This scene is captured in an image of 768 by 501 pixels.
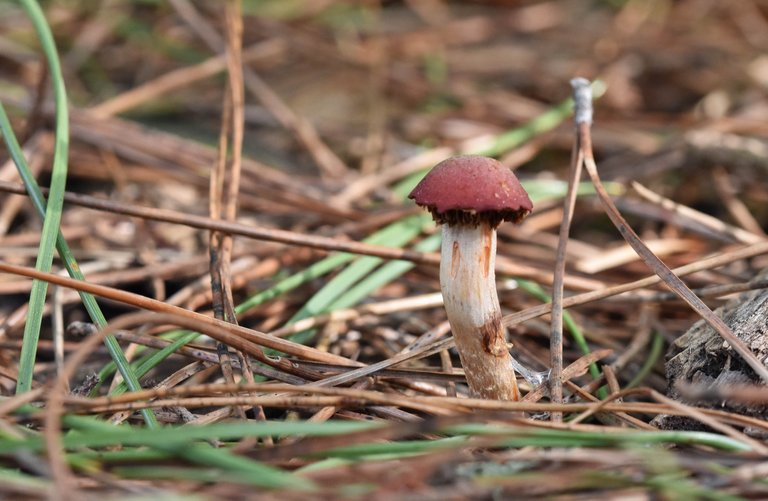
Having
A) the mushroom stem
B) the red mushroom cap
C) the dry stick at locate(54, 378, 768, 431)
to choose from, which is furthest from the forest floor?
the red mushroom cap

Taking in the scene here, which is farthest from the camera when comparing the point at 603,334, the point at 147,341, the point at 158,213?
the point at 603,334

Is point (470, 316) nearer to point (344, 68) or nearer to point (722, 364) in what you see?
point (722, 364)

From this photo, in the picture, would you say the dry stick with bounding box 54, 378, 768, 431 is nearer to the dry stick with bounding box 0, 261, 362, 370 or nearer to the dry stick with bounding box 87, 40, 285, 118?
the dry stick with bounding box 0, 261, 362, 370

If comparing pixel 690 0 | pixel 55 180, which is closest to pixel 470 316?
pixel 55 180

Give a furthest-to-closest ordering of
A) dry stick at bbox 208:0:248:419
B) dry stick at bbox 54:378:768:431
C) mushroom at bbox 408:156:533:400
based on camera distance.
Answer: dry stick at bbox 208:0:248:419, mushroom at bbox 408:156:533:400, dry stick at bbox 54:378:768:431

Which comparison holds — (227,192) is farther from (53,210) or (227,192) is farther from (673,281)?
(673,281)

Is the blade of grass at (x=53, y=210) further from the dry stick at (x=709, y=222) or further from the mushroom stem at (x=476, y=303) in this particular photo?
the dry stick at (x=709, y=222)
